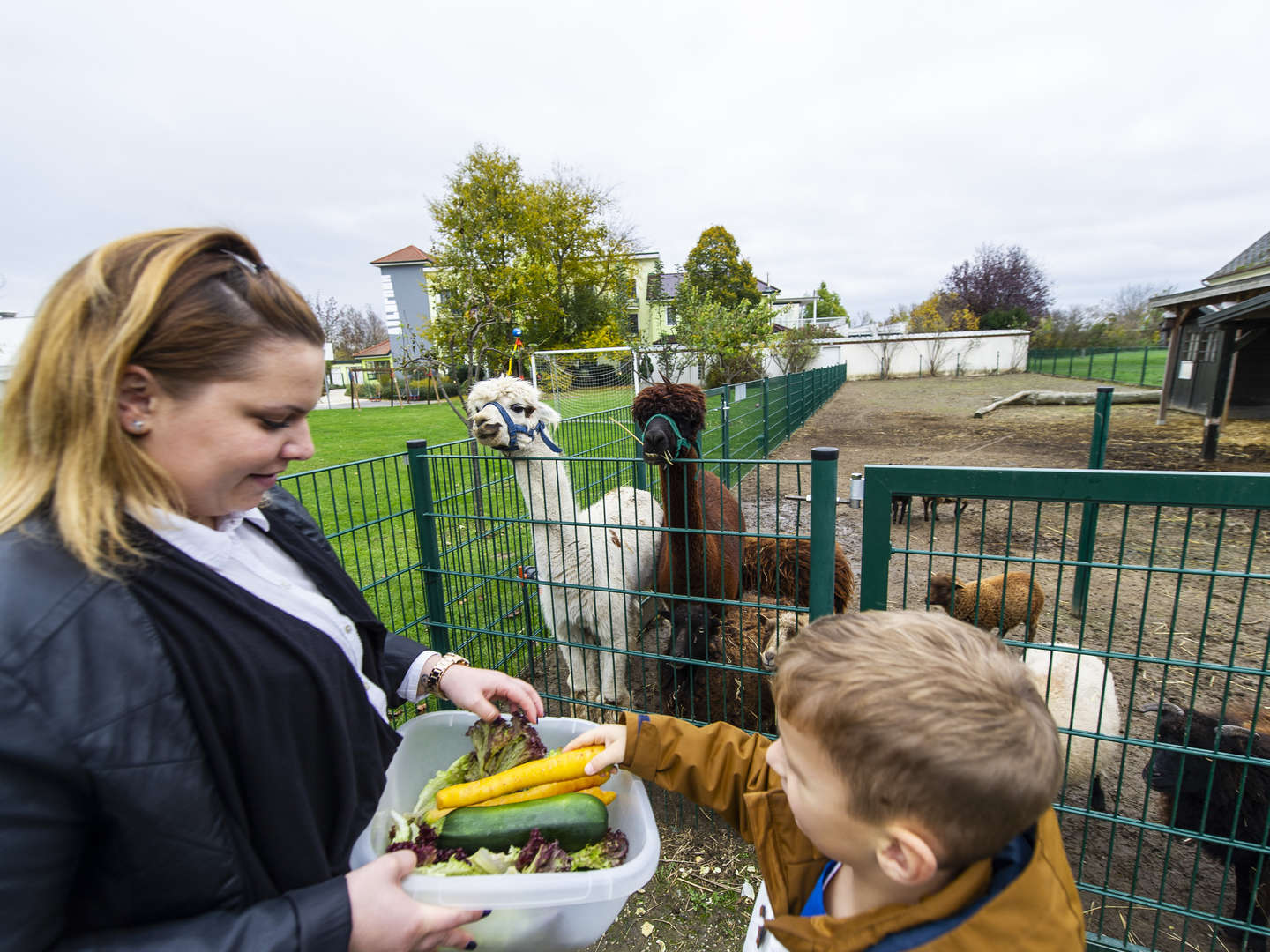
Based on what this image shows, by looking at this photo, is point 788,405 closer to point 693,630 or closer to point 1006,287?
point 693,630

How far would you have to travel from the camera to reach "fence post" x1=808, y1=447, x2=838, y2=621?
6.53 ft

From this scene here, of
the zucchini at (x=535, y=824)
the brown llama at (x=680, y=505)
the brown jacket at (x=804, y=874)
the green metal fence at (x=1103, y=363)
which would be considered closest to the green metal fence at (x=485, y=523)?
the brown llama at (x=680, y=505)

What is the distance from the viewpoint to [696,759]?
1.42m

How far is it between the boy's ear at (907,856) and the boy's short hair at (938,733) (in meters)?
0.02

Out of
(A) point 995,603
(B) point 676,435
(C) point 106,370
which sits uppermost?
(C) point 106,370

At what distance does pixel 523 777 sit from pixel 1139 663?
3.40 meters

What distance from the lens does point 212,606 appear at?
97 cm

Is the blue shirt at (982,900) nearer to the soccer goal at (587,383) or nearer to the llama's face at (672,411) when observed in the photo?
the llama's face at (672,411)

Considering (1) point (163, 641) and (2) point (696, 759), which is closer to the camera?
(1) point (163, 641)

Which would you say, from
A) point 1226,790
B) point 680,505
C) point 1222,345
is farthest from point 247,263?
point 1222,345

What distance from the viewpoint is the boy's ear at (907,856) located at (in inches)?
33.9

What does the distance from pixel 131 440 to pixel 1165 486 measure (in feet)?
7.48

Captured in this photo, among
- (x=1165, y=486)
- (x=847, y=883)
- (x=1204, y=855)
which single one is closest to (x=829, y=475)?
(x=1165, y=486)

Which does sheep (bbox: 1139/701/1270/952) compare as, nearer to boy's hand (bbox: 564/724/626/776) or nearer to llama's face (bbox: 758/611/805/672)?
llama's face (bbox: 758/611/805/672)
